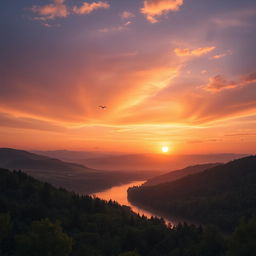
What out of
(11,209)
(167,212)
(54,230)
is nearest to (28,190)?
(11,209)

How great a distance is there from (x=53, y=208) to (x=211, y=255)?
51.4 metres

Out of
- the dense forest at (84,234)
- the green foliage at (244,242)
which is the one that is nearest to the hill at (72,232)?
the dense forest at (84,234)

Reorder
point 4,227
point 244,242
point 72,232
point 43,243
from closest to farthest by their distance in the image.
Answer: point 43,243 → point 244,242 → point 4,227 → point 72,232

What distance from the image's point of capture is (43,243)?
50.9 m

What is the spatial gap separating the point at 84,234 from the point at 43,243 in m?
20.8

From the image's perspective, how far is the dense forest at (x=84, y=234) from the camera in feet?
169

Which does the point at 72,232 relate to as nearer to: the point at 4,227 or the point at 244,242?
the point at 4,227

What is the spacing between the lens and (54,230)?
53344 mm

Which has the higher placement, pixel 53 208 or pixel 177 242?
pixel 53 208

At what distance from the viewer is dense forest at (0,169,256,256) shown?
169 feet

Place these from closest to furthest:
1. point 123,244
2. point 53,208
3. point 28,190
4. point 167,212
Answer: point 123,244 → point 53,208 → point 28,190 → point 167,212

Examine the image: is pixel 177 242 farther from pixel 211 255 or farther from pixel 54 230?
pixel 54 230

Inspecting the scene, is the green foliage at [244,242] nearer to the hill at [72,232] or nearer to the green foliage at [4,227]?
the hill at [72,232]

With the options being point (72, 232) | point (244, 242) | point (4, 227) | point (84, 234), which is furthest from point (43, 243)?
point (244, 242)
